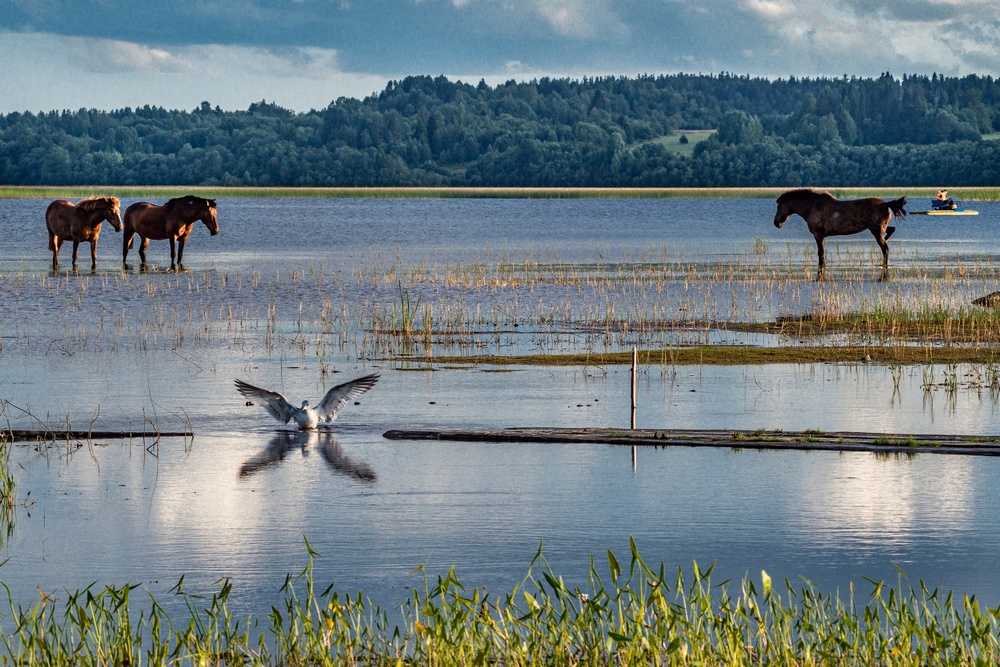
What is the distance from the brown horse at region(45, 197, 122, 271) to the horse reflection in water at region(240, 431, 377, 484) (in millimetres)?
26252

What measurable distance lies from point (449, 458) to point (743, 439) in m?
2.59

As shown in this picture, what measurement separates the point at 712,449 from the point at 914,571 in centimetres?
444

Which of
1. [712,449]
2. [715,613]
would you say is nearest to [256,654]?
[715,613]

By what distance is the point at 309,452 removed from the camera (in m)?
13.9

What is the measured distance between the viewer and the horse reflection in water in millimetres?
A: 12914

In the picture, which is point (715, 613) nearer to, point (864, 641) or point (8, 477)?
point (864, 641)

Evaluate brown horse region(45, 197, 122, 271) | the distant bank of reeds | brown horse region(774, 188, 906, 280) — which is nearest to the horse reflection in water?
brown horse region(45, 197, 122, 271)

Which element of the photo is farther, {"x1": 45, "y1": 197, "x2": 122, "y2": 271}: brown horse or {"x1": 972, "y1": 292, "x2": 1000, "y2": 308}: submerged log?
{"x1": 45, "y1": 197, "x2": 122, "y2": 271}: brown horse

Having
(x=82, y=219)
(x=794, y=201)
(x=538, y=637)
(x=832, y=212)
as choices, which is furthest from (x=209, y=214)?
(x=538, y=637)

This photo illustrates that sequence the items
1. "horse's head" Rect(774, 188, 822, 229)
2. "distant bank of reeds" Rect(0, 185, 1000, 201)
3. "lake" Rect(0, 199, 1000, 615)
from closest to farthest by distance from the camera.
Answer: "lake" Rect(0, 199, 1000, 615), "horse's head" Rect(774, 188, 822, 229), "distant bank of reeds" Rect(0, 185, 1000, 201)

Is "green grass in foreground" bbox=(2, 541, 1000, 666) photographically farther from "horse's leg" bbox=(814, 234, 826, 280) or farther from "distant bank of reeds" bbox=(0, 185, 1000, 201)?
"distant bank of reeds" bbox=(0, 185, 1000, 201)

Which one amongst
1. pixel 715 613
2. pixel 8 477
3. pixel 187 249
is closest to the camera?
pixel 715 613

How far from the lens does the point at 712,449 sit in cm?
1398

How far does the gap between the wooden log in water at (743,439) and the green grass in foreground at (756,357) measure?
6.22 metres
